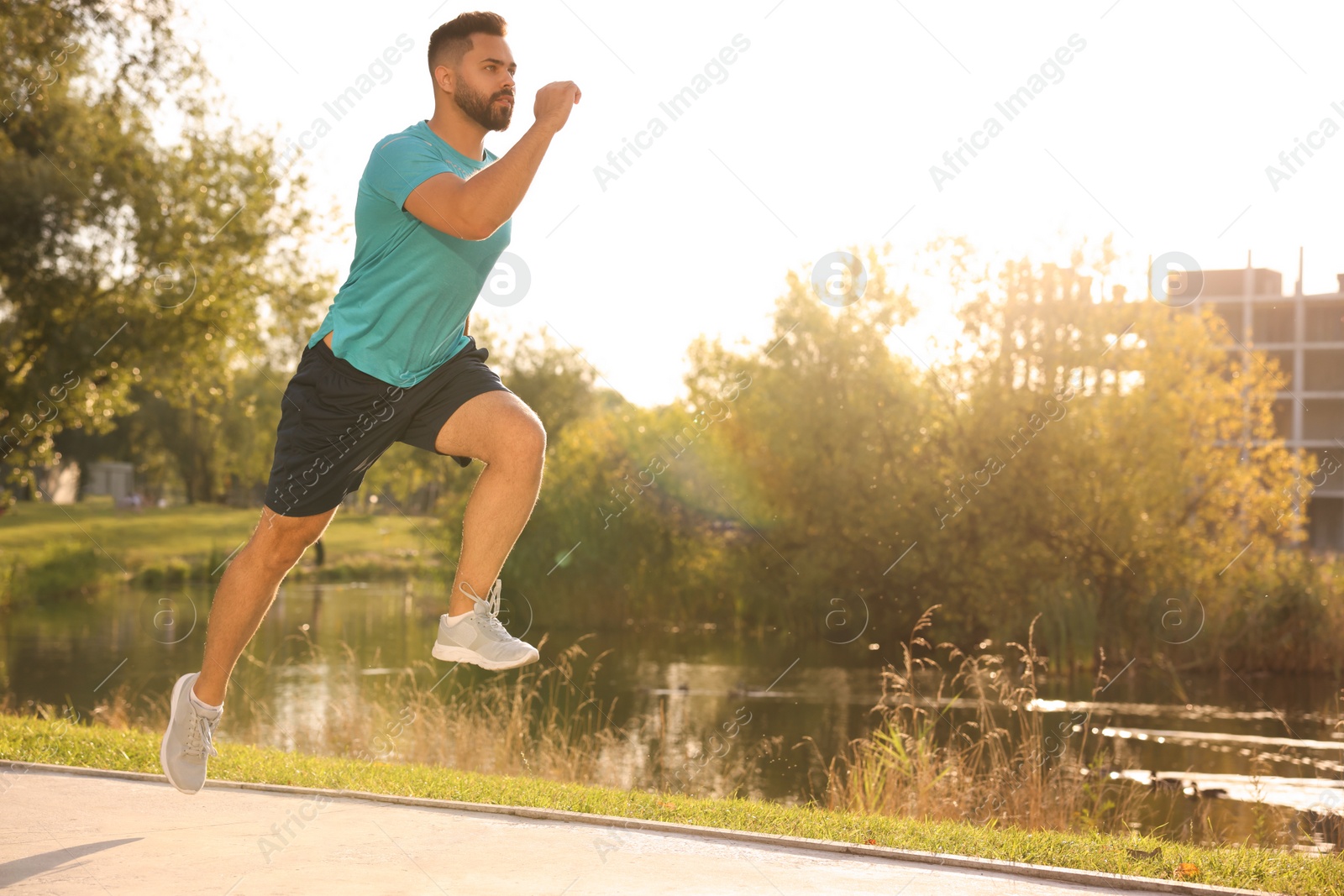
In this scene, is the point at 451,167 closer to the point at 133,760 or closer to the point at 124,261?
the point at 133,760

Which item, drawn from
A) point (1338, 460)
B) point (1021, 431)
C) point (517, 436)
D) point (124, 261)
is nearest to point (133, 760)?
point (517, 436)

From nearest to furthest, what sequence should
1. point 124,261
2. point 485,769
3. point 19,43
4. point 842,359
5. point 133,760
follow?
1. point 133,760
2. point 485,769
3. point 19,43
4. point 124,261
5. point 842,359

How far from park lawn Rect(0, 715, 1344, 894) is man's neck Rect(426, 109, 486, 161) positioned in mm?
3147

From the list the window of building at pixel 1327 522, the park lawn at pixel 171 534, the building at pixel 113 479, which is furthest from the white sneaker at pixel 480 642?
the building at pixel 113 479

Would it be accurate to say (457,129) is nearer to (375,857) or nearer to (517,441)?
(517,441)

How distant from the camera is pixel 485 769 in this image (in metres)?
10.5

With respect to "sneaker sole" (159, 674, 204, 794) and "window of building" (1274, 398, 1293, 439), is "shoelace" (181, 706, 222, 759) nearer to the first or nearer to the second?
"sneaker sole" (159, 674, 204, 794)

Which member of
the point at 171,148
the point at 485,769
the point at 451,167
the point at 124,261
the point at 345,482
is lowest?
the point at 485,769

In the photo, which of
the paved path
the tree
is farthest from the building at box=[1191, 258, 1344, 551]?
the paved path

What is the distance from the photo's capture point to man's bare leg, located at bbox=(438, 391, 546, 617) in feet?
12.5

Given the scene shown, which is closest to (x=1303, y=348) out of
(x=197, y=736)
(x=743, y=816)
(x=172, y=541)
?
(x=172, y=541)

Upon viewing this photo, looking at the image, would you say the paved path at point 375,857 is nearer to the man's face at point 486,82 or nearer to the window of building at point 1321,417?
the man's face at point 486,82

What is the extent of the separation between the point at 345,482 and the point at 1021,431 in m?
23.4

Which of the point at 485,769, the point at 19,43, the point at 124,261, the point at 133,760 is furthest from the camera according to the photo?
the point at 124,261
